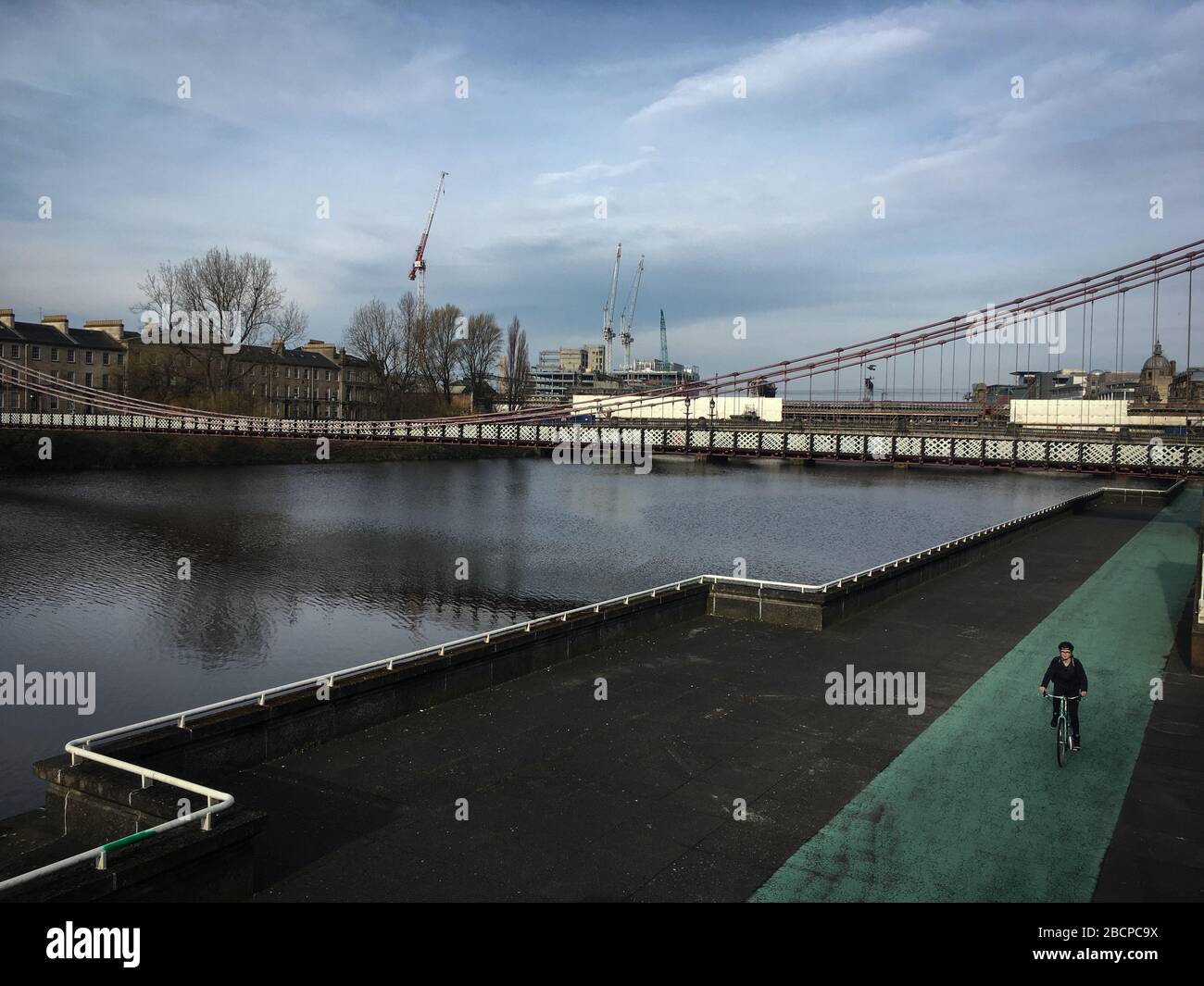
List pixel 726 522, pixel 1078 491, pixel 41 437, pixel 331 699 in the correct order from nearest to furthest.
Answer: pixel 331 699, pixel 726 522, pixel 41 437, pixel 1078 491

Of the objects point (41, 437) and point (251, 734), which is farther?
point (41, 437)

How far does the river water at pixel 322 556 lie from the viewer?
72.8ft

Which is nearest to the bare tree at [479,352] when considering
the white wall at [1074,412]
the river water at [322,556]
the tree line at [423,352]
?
the tree line at [423,352]

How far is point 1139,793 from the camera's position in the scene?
1074cm

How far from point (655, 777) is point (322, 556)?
92.9 feet

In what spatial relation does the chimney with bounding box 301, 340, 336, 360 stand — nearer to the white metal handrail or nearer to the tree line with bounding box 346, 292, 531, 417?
the tree line with bounding box 346, 292, 531, 417

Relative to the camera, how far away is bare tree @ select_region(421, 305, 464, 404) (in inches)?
3942

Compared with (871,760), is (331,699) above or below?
above

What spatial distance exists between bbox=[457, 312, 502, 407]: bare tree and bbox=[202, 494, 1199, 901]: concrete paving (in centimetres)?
9368

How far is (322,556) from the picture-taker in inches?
1442

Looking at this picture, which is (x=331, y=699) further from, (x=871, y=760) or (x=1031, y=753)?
(x=1031, y=753)

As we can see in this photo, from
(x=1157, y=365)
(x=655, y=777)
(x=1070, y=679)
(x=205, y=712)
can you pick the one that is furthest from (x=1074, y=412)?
(x=205, y=712)

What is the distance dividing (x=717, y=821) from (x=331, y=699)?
5279mm

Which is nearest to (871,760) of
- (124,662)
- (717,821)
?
(717,821)
